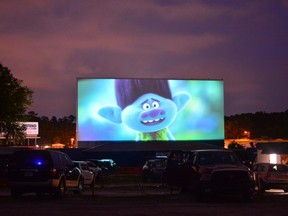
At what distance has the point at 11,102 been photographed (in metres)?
51.1

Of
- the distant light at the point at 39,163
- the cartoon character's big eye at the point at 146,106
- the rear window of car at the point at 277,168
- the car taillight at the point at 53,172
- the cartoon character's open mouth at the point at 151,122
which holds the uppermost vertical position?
the cartoon character's big eye at the point at 146,106

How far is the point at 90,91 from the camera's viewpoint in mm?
61688

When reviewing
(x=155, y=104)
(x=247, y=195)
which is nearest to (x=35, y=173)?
(x=247, y=195)

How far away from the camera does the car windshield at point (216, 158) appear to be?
22000 mm

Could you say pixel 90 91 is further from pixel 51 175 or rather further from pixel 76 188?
pixel 51 175

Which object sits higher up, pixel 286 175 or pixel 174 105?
pixel 174 105

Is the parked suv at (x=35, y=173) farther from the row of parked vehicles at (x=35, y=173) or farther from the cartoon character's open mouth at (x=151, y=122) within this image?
the cartoon character's open mouth at (x=151, y=122)

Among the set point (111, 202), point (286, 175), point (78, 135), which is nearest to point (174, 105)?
point (78, 135)

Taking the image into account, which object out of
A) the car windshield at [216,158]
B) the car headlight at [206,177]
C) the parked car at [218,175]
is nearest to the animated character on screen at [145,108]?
the parked car at [218,175]

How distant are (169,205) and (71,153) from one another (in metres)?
41.6

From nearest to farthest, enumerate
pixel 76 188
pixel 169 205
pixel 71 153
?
pixel 169 205
pixel 76 188
pixel 71 153

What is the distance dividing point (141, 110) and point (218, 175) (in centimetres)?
4100

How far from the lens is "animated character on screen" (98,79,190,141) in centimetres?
6116

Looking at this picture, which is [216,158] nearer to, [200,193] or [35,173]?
[200,193]
